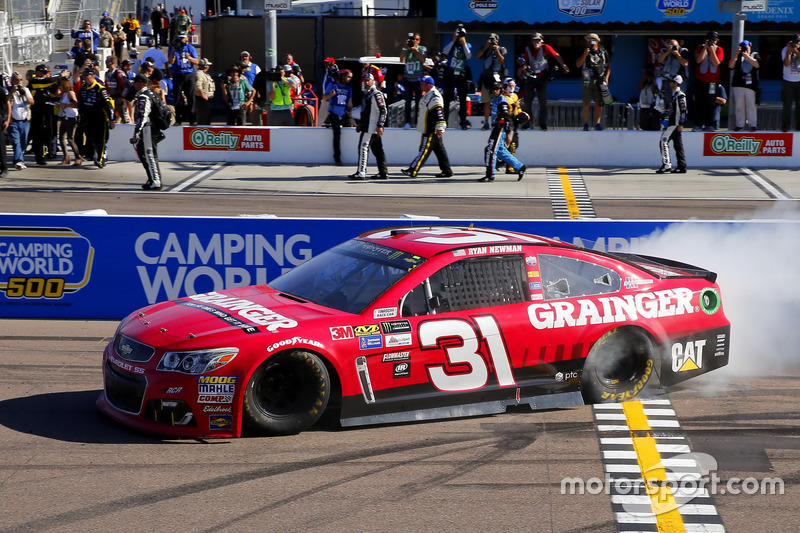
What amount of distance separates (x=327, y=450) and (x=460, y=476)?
930mm

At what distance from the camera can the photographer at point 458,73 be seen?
2158cm

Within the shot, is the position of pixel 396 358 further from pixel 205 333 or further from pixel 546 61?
pixel 546 61

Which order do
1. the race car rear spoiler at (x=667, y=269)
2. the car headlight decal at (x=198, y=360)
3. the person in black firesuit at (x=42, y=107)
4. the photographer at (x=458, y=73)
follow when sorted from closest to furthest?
the car headlight decal at (x=198, y=360) → the race car rear spoiler at (x=667, y=269) → the person in black firesuit at (x=42, y=107) → the photographer at (x=458, y=73)

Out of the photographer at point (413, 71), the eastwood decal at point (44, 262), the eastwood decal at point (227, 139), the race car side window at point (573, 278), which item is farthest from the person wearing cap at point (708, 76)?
the eastwood decal at point (44, 262)

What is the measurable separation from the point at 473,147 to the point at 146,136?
278 inches

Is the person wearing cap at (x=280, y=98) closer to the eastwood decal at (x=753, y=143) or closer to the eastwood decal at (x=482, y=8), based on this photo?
the eastwood decal at (x=482, y=8)

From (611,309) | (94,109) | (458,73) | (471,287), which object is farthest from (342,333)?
(458,73)

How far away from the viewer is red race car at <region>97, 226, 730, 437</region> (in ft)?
21.4

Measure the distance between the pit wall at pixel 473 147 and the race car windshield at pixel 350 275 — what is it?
13639 mm

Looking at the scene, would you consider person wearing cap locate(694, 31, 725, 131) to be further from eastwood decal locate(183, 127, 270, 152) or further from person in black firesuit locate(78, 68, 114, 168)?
person in black firesuit locate(78, 68, 114, 168)

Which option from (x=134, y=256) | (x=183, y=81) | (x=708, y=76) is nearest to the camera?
(x=134, y=256)

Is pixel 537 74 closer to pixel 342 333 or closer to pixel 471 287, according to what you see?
pixel 471 287

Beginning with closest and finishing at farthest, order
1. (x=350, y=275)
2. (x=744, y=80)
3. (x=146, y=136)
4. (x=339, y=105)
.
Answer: (x=350, y=275), (x=146, y=136), (x=339, y=105), (x=744, y=80)

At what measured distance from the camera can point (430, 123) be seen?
1844 cm
